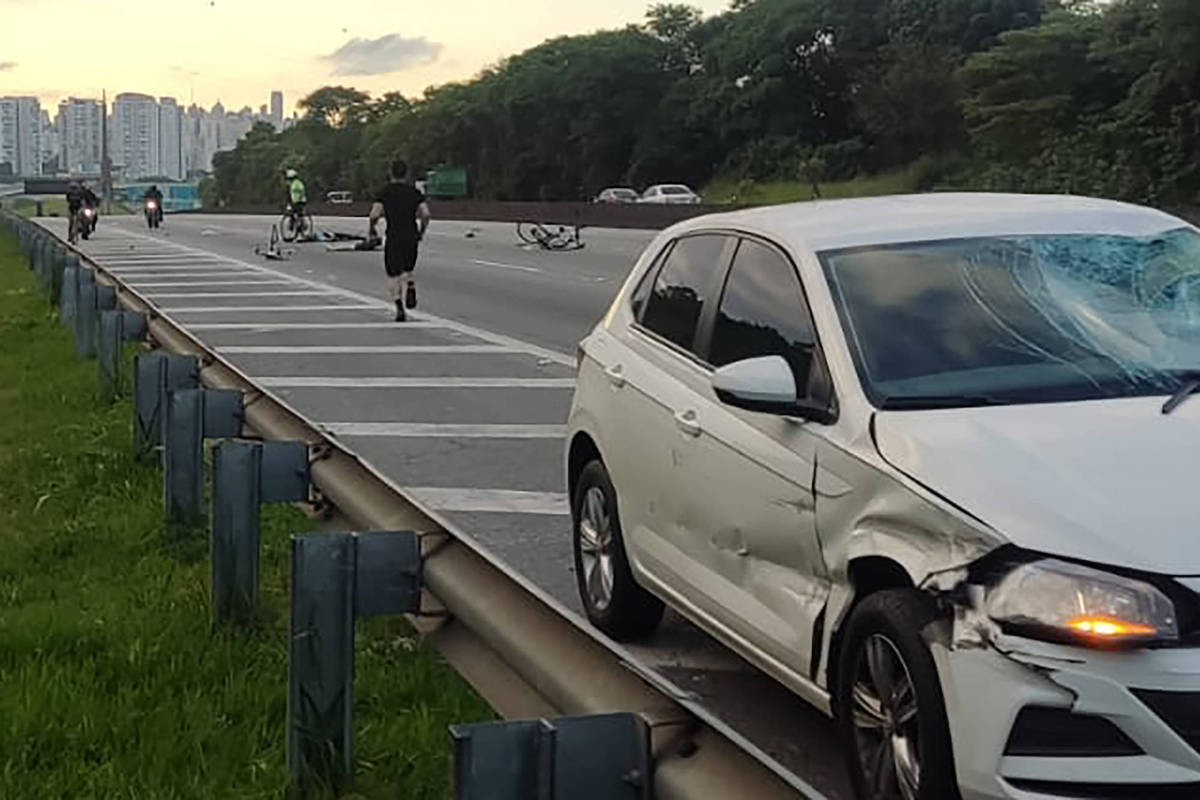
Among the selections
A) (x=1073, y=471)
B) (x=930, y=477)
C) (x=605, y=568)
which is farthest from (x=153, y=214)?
(x=1073, y=471)

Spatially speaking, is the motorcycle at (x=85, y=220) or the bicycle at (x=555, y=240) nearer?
the bicycle at (x=555, y=240)

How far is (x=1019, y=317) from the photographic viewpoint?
5.11m

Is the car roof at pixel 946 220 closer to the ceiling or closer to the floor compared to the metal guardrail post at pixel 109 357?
Result: closer to the ceiling

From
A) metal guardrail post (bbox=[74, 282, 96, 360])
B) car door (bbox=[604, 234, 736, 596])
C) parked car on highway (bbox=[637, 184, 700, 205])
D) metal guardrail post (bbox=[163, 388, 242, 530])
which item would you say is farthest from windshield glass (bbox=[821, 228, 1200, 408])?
parked car on highway (bbox=[637, 184, 700, 205])

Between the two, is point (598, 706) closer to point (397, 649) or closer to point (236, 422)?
point (397, 649)

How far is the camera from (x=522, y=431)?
12086mm

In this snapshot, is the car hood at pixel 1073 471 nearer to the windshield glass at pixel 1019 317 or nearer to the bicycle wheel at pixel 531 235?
the windshield glass at pixel 1019 317

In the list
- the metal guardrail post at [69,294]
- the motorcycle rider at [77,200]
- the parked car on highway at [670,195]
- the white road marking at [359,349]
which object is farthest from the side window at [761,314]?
the parked car on highway at [670,195]

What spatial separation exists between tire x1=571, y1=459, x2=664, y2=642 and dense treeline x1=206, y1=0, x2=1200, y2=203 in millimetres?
45341

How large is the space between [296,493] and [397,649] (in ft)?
2.23

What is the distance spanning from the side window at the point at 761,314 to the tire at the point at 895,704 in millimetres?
1016

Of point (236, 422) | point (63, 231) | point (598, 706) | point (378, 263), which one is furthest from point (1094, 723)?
point (63, 231)

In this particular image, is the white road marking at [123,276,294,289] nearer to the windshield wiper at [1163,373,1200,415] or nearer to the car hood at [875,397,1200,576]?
the windshield wiper at [1163,373,1200,415]

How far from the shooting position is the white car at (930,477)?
3734mm
